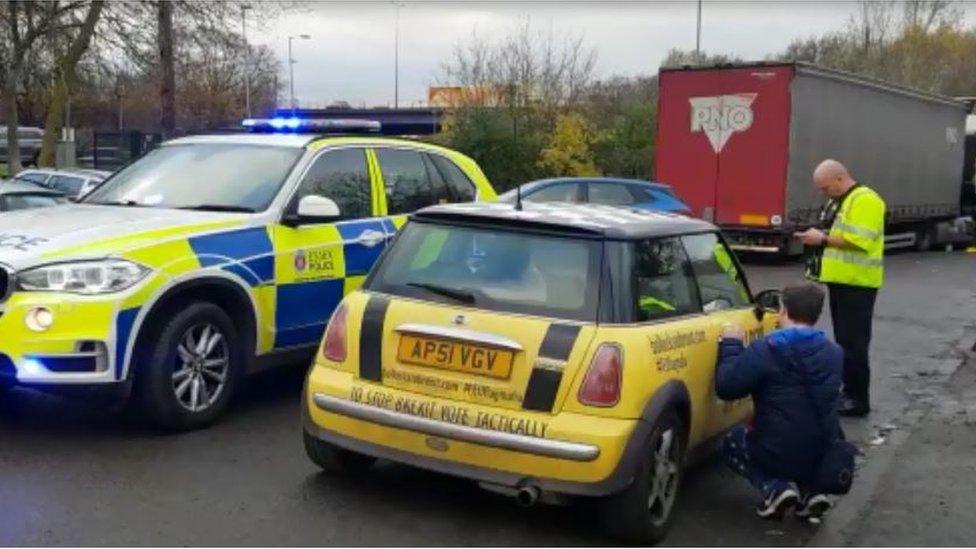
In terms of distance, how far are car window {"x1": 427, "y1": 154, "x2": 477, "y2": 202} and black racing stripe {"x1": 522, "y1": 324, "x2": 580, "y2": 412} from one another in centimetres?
371

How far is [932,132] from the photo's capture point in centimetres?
2333

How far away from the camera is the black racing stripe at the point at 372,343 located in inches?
183

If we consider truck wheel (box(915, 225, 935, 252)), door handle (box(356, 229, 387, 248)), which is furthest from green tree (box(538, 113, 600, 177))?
door handle (box(356, 229, 387, 248))

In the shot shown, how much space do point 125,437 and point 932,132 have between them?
21738 mm

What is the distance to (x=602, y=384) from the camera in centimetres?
423

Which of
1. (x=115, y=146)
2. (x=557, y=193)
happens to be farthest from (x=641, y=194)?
(x=115, y=146)

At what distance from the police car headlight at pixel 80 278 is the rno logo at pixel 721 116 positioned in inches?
548

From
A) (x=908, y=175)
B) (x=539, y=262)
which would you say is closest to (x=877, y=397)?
(x=539, y=262)

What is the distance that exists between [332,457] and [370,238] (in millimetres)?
2266

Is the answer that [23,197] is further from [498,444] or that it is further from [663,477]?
[663,477]

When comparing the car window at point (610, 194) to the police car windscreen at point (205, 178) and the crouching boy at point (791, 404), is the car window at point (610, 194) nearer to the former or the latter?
the police car windscreen at point (205, 178)

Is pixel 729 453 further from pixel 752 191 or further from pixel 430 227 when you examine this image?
pixel 752 191

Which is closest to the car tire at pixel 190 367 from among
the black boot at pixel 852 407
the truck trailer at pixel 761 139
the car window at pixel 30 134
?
the black boot at pixel 852 407

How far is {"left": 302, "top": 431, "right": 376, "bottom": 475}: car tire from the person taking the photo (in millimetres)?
4996
